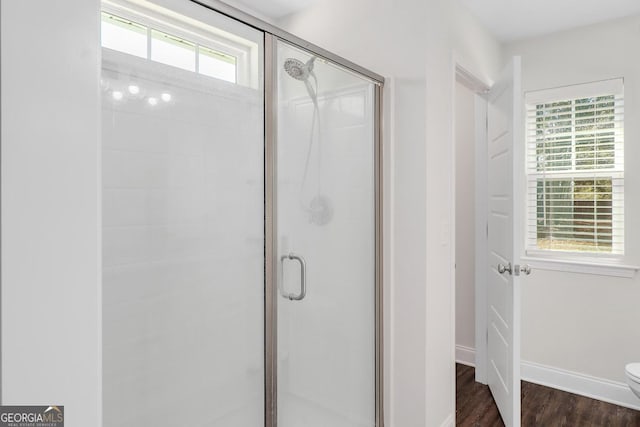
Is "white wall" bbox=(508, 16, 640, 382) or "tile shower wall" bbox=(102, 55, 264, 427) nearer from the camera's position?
"tile shower wall" bbox=(102, 55, 264, 427)

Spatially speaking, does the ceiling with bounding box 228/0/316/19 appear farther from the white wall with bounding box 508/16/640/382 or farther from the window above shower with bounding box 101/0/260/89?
the white wall with bounding box 508/16/640/382

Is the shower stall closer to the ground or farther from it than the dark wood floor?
farther from it

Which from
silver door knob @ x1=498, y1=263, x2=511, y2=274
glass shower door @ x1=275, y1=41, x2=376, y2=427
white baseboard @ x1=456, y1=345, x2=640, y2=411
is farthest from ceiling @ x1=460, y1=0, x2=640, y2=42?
white baseboard @ x1=456, y1=345, x2=640, y2=411

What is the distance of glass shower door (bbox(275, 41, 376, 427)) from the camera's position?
59.5 inches

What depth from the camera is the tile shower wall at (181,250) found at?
1.05 m

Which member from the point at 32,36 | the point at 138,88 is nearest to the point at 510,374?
the point at 138,88

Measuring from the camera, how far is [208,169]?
48.6 inches

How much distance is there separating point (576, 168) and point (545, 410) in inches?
64.5

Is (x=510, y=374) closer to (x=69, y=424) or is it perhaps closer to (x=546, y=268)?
(x=546, y=268)

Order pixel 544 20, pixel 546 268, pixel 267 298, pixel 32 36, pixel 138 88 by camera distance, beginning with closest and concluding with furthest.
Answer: pixel 32 36, pixel 138 88, pixel 267 298, pixel 544 20, pixel 546 268

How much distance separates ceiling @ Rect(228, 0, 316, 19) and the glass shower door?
868mm

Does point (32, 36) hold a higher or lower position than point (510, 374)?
higher

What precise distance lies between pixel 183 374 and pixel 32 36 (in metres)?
1.04

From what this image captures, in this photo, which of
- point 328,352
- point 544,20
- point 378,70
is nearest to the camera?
point 328,352
